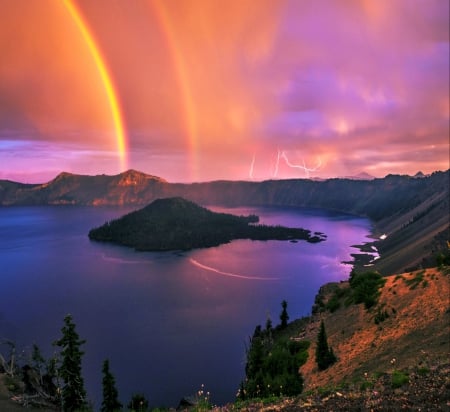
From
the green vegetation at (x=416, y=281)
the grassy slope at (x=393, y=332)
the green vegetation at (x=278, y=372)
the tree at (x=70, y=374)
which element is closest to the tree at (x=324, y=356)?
the grassy slope at (x=393, y=332)

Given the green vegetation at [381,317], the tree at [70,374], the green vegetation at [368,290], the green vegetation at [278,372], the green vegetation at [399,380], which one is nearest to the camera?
the green vegetation at [399,380]

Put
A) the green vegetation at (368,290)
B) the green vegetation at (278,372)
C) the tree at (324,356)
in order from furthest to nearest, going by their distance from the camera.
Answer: the green vegetation at (368,290) → the tree at (324,356) → the green vegetation at (278,372)

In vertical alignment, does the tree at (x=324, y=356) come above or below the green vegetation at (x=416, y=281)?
below

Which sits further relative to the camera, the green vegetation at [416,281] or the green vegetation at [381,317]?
the green vegetation at [416,281]

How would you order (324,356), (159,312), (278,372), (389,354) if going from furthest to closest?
(159,312) → (278,372) → (324,356) → (389,354)

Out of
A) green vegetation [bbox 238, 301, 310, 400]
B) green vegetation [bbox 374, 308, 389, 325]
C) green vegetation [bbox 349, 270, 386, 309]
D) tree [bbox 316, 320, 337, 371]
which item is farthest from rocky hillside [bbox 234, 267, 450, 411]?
green vegetation [bbox 238, 301, 310, 400]

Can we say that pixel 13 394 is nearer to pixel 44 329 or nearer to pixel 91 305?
pixel 44 329

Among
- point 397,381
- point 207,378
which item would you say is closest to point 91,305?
point 207,378

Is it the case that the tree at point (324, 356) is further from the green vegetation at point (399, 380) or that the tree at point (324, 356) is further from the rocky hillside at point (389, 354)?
the green vegetation at point (399, 380)

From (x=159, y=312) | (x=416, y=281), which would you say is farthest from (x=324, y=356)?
(x=159, y=312)

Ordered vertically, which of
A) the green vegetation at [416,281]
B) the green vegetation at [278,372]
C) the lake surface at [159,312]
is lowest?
the lake surface at [159,312]

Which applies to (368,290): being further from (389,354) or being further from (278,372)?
(389,354)

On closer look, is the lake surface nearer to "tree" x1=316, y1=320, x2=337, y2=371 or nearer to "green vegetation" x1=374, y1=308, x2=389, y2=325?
"tree" x1=316, y1=320, x2=337, y2=371

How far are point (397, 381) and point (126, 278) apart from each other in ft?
534
